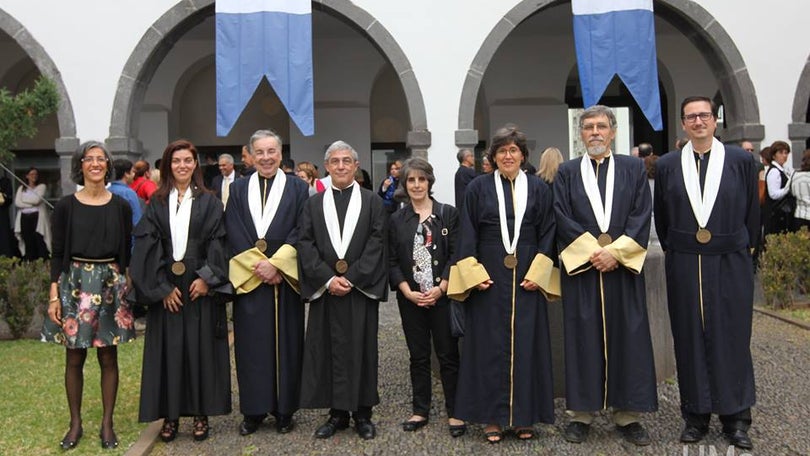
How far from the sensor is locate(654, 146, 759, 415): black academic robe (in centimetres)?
412

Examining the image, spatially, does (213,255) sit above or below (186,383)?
above

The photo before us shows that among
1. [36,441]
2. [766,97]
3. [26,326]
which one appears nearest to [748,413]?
[36,441]

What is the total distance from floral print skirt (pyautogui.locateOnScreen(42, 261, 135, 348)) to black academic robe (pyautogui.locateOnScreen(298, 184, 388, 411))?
1.07 m

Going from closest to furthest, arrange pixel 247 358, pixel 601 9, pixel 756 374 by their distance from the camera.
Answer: pixel 247 358
pixel 756 374
pixel 601 9

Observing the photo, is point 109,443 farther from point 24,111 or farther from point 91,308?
point 24,111

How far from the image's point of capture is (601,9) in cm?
990

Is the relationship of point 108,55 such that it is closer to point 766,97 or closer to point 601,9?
point 601,9

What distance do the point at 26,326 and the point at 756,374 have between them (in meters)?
6.91

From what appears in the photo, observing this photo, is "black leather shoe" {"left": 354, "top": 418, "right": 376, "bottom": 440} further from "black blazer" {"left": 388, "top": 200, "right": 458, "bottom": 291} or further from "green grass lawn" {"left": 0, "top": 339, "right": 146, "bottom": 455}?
"green grass lawn" {"left": 0, "top": 339, "right": 146, "bottom": 455}

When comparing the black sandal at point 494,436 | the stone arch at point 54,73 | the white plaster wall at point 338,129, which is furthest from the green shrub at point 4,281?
the white plaster wall at point 338,129

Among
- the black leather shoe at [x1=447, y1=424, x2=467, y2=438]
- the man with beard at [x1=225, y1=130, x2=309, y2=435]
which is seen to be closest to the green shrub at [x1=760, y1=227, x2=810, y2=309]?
the black leather shoe at [x1=447, y1=424, x2=467, y2=438]

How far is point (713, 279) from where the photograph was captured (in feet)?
13.6

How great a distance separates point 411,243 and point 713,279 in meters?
1.71

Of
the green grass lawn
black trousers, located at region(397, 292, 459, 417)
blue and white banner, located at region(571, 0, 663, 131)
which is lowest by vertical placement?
the green grass lawn
